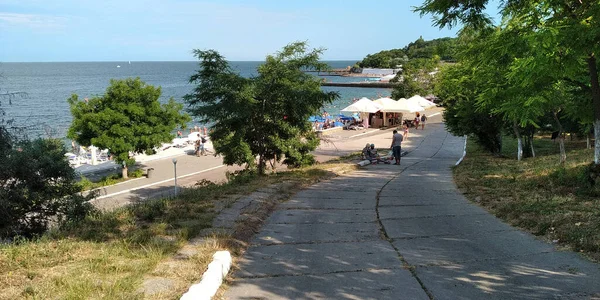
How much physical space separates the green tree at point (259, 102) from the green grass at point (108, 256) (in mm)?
5159

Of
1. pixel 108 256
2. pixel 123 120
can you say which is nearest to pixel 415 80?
pixel 123 120

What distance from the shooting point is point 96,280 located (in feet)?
13.4

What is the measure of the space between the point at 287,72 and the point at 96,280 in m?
9.23

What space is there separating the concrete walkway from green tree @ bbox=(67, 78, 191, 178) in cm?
1718

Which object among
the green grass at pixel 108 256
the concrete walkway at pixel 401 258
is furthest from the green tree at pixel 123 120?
the green grass at pixel 108 256

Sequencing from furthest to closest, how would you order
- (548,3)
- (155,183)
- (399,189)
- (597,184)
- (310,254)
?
(155,183)
(399,189)
(597,184)
(548,3)
(310,254)

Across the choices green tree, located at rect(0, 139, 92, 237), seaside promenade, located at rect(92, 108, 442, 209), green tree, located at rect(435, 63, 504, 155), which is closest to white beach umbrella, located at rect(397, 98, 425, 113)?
seaside promenade, located at rect(92, 108, 442, 209)

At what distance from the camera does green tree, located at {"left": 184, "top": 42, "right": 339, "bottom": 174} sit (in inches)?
467

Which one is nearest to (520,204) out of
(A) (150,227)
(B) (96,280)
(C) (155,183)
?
(A) (150,227)

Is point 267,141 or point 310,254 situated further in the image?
point 267,141

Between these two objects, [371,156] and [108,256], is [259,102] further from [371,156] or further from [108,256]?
[108,256]

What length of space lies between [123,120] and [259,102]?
44.7 feet

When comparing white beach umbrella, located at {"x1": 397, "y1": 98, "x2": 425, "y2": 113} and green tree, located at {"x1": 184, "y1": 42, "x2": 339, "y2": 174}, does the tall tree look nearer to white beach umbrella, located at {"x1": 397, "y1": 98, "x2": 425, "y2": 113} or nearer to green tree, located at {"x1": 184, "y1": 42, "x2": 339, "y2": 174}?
green tree, located at {"x1": 184, "y1": 42, "x2": 339, "y2": 174}

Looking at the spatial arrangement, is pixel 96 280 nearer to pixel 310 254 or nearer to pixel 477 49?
pixel 310 254
